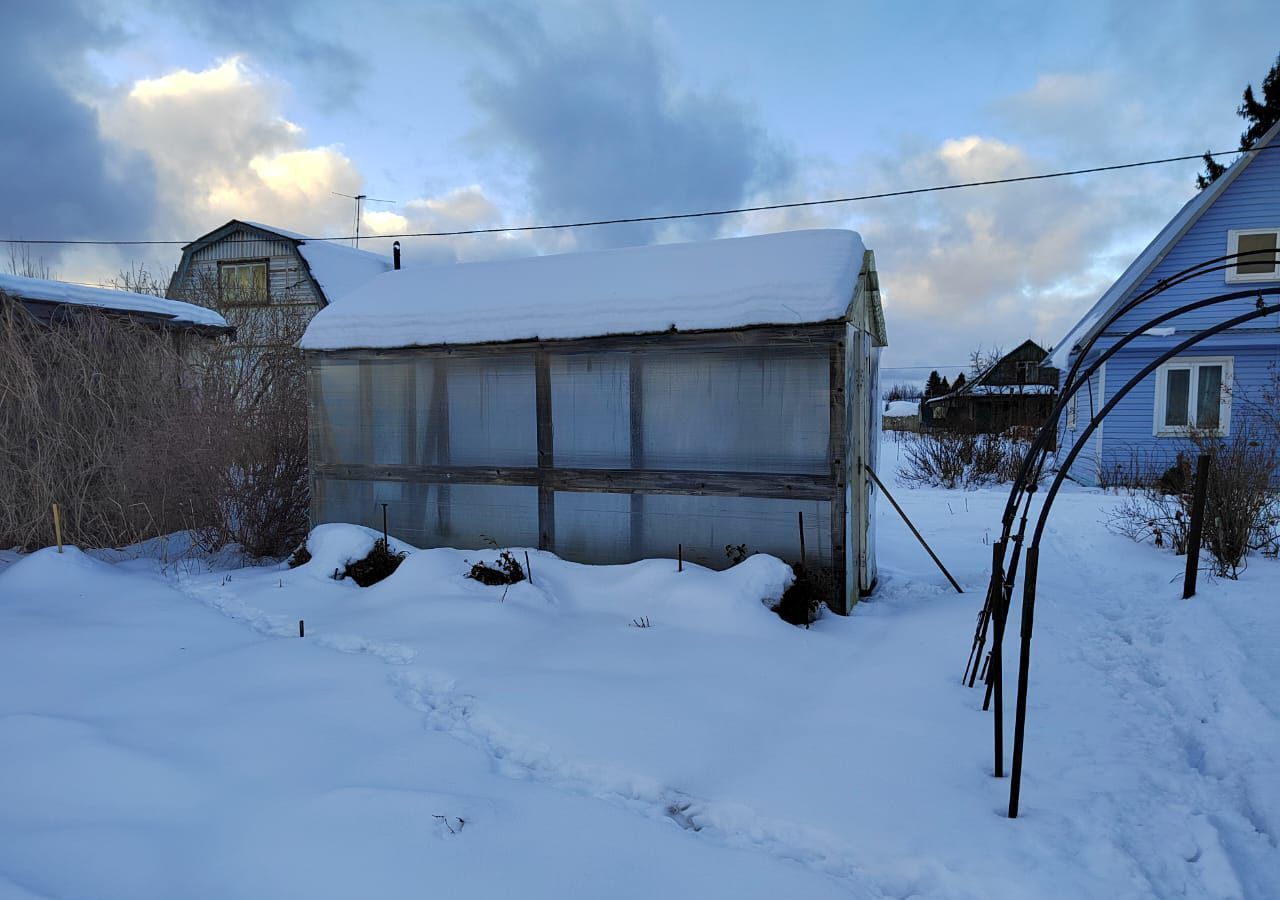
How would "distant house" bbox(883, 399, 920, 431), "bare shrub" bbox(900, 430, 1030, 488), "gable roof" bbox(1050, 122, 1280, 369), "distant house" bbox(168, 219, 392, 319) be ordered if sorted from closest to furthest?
"gable roof" bbox(1050, 122, 1280, 369), "bare shrub" bbox(900, 430, 1030, 488), "distant house" bbox(168, 219, 392, 319), "distant house" bbox(883, 399, 920, 431)

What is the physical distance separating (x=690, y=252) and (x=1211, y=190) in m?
12.9

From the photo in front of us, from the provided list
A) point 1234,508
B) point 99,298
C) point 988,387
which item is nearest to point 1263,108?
point 988,387

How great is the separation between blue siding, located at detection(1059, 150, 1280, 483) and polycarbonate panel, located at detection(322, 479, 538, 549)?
13167 millimetres

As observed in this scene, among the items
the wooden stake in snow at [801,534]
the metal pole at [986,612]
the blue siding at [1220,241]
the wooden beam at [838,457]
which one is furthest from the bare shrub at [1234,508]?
the blue siding at [1220,241]

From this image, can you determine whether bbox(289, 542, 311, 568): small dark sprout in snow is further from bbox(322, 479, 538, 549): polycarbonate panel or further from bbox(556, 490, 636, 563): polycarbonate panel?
bbox(556, 490, 636, 563): polycarbonate panel

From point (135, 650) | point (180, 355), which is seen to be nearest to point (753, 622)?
point (135, 650)

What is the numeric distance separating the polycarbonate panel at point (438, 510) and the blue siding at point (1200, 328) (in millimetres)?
13167

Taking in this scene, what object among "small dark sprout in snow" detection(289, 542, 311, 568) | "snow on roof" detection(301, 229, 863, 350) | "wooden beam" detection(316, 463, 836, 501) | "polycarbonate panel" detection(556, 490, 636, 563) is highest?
"snow on roof" detection(301, 229, 863, 350)

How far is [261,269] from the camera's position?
76.8ft

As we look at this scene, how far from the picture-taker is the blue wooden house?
14.4m

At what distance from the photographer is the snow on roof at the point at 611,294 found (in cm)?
682

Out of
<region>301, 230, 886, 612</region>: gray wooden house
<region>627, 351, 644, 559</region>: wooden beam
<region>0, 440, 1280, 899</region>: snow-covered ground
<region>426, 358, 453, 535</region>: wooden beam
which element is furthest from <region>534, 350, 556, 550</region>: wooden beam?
<region>426, 358, 453, 535</region>: wooden beam

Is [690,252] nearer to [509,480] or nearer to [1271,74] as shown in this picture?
[509,480]

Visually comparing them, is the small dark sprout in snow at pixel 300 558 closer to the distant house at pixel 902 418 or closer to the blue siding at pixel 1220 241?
the blue siding at pixel 1220 241
